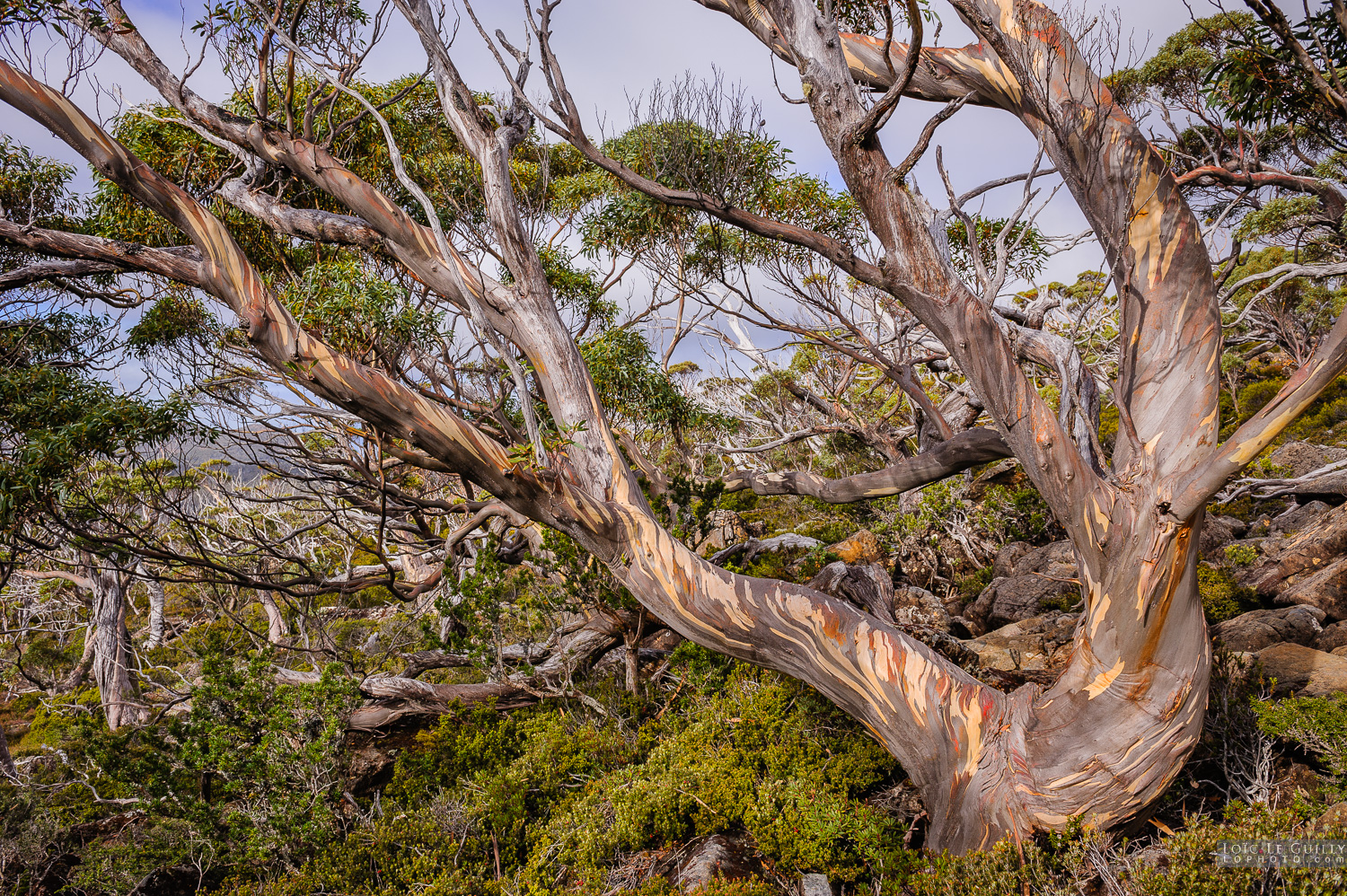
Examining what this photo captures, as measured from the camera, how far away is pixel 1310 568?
655cm

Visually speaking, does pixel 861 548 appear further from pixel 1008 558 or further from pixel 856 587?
pixel 856 587

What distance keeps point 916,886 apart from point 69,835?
5.84 meters

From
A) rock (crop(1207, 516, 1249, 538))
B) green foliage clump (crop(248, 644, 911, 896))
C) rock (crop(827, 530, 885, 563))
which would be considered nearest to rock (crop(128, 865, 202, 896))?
green foliage clump (crop(248, 644, 911, 896))

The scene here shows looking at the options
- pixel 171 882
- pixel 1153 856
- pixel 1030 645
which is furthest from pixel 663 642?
pixel 1153 856

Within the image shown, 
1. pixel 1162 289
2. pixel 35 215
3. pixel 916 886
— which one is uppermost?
pixel 35 215

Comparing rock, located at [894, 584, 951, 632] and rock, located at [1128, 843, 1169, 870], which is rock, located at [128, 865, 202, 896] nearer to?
rock, located at [1128, 843, 1169, 870]

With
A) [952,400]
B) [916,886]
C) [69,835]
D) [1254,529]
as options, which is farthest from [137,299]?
[1254,529]

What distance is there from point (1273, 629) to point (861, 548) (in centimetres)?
463

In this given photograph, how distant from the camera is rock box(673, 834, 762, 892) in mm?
3602

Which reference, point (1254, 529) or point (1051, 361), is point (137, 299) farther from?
point (1254, 529)

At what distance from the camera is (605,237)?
28.5 feet

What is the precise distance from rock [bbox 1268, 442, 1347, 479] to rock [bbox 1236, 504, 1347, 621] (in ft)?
7.95

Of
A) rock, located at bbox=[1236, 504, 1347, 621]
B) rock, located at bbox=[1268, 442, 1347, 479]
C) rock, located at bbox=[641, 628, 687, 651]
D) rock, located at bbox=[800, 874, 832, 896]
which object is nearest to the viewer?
rock, located at bbox=[800, 874, 832, 896]

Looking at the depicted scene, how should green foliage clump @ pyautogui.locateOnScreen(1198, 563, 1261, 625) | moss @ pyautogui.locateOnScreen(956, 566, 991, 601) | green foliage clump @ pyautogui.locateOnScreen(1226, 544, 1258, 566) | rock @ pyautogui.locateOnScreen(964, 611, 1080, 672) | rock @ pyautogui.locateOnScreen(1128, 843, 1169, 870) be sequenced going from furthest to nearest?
moss @ pyautogui.locateOnScreen(956, 566, 991, 601) < green foliage clump @ pyautogui.locateOnScreen(1226, 544, 1258, 566) < green foliage clump @ pyautogui.locateOnScreen(1198, 563, 1261, 625) < rock @ pyautogui.locateOnScreen(964, 611, 1080, 672) < rock @ pyautogui.locateOnScreen(1128, 843, 1169, 870)
